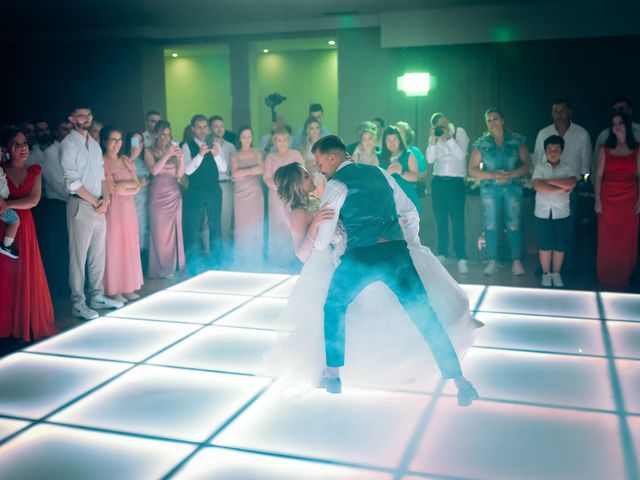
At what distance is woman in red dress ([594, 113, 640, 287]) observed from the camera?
6188 millimetres

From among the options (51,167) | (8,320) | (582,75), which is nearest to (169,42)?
(51,167)

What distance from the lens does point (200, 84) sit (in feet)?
45.9

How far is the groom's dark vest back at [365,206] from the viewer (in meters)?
3.48

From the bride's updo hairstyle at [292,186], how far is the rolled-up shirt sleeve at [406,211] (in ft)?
1.68

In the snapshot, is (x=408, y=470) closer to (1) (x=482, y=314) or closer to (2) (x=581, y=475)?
(2) (x=581, y=475)

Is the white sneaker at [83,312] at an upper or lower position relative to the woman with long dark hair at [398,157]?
lower

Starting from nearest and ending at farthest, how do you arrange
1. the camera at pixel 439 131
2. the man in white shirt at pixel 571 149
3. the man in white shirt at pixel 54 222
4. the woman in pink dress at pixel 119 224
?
1. the woman in pink dress at pixel 119 224
2. the man in white shirt at pixel 54 222
3. the man in white shirt at pixel 571 149
4. the camera at pixel 439 131

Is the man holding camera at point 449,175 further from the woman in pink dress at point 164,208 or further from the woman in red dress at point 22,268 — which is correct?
the woman in red dress at point 22,268

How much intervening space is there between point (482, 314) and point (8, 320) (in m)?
3.53

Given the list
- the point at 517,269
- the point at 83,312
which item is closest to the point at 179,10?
the point at 83,312

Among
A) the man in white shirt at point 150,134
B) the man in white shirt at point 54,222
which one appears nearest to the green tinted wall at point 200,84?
the man in white shirt at point 150,134

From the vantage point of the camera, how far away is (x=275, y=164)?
7414mm

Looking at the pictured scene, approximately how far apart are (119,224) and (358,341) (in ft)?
9.60

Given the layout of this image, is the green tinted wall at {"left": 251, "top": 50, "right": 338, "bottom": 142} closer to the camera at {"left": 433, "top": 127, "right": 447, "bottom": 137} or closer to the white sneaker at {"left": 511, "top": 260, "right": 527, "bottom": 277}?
the camera at {"left": 433, "top": 127, "right": 447, "bottom": 137}
